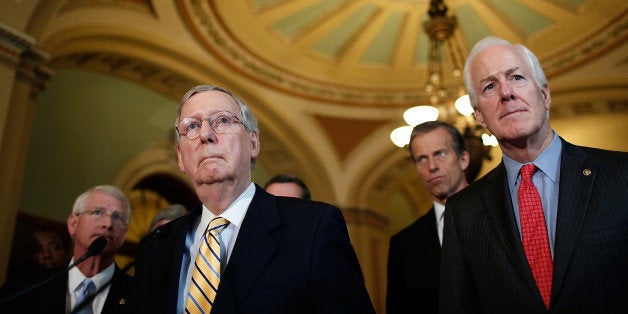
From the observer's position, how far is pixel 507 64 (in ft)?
5.21

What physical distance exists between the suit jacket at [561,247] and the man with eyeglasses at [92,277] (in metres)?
1.28

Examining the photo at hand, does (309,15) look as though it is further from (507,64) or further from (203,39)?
(507,64)

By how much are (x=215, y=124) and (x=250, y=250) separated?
16.5 inches

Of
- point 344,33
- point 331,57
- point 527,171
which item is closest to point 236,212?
point 527,171

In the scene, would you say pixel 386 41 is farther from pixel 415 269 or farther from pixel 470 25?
pixel 415 269

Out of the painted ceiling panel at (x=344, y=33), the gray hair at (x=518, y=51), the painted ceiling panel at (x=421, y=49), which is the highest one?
the painted ceiling panel at (x=344, y=33)

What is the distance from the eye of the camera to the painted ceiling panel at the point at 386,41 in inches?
277

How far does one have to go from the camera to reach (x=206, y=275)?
4.72 ft

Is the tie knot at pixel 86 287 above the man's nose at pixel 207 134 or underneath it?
underneath

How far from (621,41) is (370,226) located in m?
4.31

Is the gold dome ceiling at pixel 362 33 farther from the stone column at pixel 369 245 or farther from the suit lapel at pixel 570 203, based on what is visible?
the suit lapel at pixel 570 203

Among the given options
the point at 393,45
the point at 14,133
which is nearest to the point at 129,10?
the point at 14,133

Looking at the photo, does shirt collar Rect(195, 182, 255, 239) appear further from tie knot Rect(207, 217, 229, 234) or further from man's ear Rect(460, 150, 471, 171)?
man's ear Rect(460, 150, 471, 171)

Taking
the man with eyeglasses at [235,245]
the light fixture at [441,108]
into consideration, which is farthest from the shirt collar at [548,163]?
the light fixture at [441,108]
